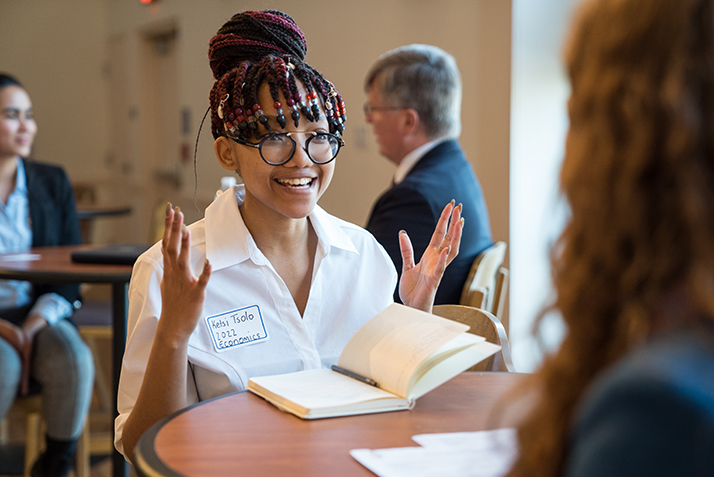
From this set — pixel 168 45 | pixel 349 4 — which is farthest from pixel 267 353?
pixel 168 45

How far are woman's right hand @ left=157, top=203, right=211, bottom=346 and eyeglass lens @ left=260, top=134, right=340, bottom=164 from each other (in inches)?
13.6

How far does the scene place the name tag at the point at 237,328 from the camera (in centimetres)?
126

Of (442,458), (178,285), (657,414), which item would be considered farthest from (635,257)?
(178,285)

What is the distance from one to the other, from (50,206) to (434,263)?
1959 mm

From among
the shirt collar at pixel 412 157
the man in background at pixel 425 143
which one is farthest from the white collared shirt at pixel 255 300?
the shirt collar at pixel 412 157

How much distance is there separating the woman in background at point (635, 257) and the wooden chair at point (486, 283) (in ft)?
4.97

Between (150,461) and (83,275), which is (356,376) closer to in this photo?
(150,461)

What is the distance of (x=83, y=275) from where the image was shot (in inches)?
80.6

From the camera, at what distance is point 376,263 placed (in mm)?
1536

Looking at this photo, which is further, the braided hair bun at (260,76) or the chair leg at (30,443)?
the chair leg at (30,443)

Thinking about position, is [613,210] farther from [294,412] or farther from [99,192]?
[99,192]

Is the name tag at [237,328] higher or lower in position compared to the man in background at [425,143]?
lower

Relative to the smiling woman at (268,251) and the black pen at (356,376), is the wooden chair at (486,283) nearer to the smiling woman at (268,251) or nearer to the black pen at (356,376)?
the smiling woman at (268,251)

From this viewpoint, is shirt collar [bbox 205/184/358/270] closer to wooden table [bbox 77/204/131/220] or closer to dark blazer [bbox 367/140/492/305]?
dark blazer [bbox 367/140/492/305]
